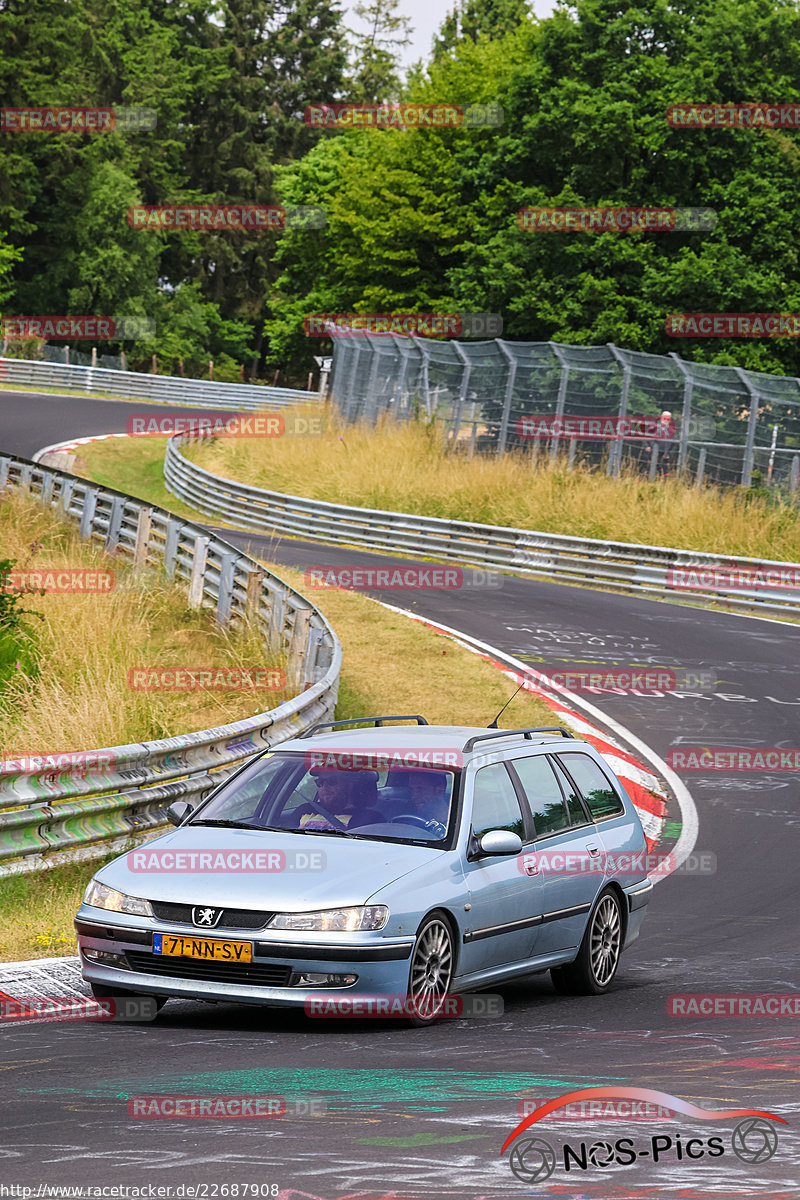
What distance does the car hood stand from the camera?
7148 millimetres

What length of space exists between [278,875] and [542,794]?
6.73 ft

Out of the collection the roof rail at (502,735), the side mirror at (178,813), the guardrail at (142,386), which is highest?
the guardrail at (142,386)

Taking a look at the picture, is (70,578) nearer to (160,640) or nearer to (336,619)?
(160,640)

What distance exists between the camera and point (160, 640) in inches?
743

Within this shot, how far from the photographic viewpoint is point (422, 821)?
26.4ft

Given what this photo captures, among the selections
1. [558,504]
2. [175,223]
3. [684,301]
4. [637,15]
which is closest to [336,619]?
[558,504]

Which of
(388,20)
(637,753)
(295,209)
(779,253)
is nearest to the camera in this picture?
(637,753)

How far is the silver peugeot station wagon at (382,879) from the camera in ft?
23.3

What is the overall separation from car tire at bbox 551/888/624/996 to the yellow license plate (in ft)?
7.95

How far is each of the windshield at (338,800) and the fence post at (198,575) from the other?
450 inches

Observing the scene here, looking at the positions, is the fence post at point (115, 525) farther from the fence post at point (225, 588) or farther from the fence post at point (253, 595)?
the fence post at point (253, 595)

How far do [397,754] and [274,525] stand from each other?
88.8 feet
